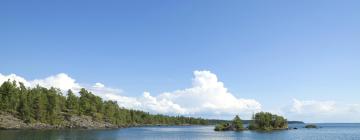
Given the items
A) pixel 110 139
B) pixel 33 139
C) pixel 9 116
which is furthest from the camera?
pixel 9 116

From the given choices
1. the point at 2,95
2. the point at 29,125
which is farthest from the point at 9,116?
the point at 2,95

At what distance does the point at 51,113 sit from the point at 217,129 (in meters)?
84.5

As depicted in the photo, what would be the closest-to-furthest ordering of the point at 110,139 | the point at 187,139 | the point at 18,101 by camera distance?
the point at 110,139
the point at 187,139
the point at 18,101

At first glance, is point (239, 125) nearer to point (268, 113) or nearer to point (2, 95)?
point (268, 113)

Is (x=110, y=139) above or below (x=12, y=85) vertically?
below

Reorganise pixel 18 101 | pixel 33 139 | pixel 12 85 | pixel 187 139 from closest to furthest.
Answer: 1. pixel 33 139
2. pixel 187 139
3. pixel 18 101
4. pixel 12 85

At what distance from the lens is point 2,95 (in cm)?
19112

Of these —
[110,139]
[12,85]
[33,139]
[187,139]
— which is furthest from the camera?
[12,85]

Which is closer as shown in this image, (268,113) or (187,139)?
(187,139)

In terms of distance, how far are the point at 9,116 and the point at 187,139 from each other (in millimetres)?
98551

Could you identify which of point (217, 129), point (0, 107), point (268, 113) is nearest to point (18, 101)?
point (0, 107)

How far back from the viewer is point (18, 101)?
18688cm

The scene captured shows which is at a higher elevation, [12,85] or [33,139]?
[12,85]

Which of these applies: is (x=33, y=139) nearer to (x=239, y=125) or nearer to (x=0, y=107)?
(x=0, y=107)
